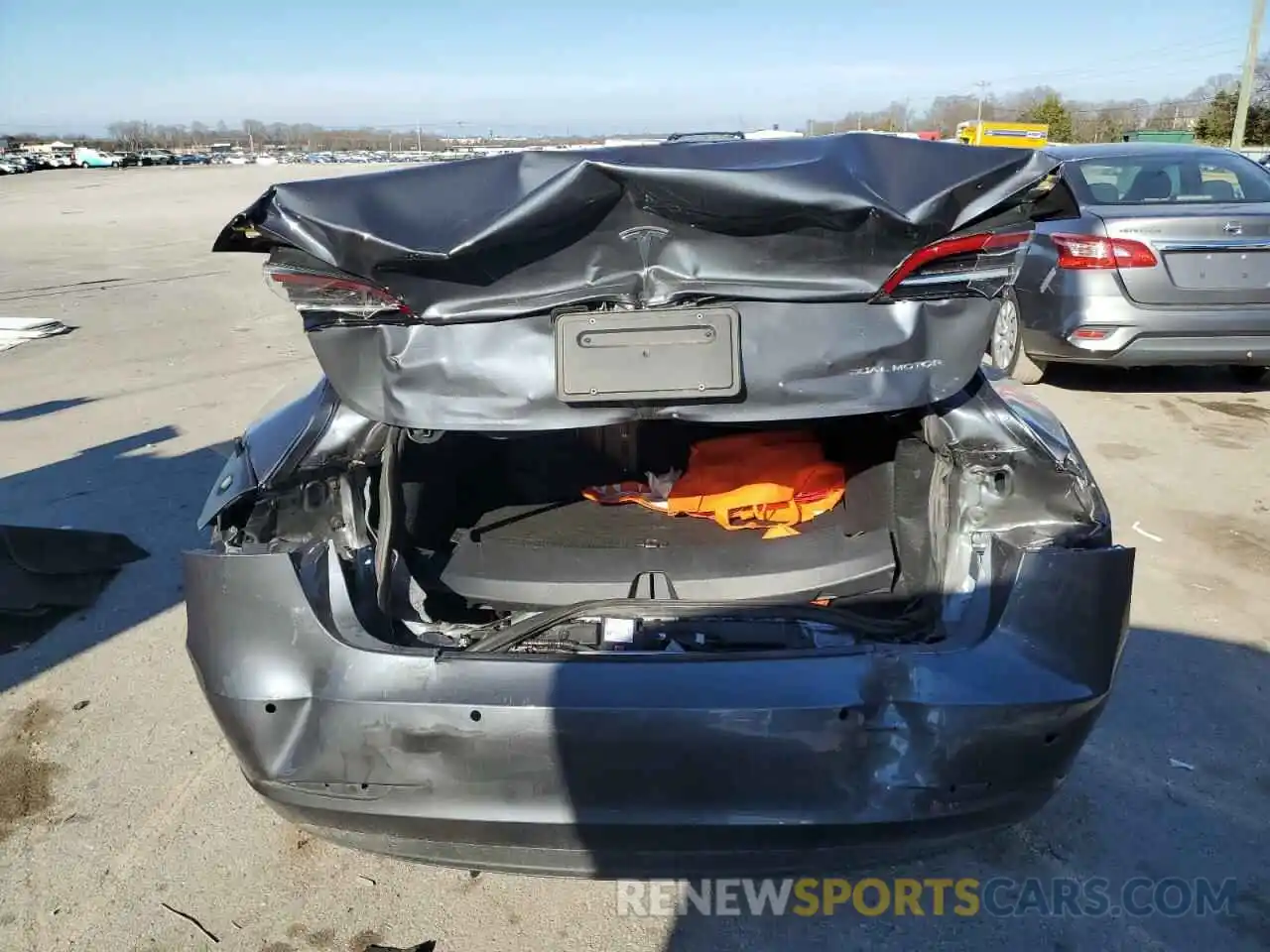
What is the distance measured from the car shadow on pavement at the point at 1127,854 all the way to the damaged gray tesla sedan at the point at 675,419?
1.33ft

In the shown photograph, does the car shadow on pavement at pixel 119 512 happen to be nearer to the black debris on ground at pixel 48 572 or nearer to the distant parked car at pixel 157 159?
the black debris on ground at pixel 48 572

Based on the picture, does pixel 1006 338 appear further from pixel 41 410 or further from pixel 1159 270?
pixel 41 410

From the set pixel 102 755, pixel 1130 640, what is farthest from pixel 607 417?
pixel 1130 640

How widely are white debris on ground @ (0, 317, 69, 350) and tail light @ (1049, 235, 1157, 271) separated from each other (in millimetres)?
8982

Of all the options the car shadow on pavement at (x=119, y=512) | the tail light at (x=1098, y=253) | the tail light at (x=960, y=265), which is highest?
the tail light at (x=960, y=265)

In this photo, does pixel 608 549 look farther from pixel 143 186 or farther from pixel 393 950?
pixel 143 186

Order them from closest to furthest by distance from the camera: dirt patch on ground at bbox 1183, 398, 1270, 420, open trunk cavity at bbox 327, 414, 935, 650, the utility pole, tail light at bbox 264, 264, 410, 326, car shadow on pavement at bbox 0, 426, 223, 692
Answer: tail light at bbox 264, 264, 410, 326
open trunk cavity at bbox 327, 414, 935, 650
car shadow on pavement at bbox 0, 426, 223, 692
dirt patch on ground at bbox 1183, 398, 1270, 420
the utility pole

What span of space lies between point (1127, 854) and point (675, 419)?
1617mm

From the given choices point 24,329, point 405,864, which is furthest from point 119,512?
point 24,329

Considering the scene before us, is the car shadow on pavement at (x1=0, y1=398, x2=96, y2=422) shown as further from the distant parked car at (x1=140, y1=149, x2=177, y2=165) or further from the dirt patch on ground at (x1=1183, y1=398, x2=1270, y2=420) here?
the distant parked car at (x1=140, y1=149, x2=177, y2=165)

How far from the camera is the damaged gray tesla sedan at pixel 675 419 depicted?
1.85m

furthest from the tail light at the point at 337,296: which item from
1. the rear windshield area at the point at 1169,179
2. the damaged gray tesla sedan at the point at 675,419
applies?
the rear windshield area at the point at 1169,179

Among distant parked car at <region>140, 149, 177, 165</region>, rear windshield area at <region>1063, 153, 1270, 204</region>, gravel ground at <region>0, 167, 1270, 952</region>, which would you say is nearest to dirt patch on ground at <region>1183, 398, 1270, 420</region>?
gravel ground at <region>0, 167, 1270, 952</region>

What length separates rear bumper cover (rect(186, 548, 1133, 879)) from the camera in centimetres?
184
